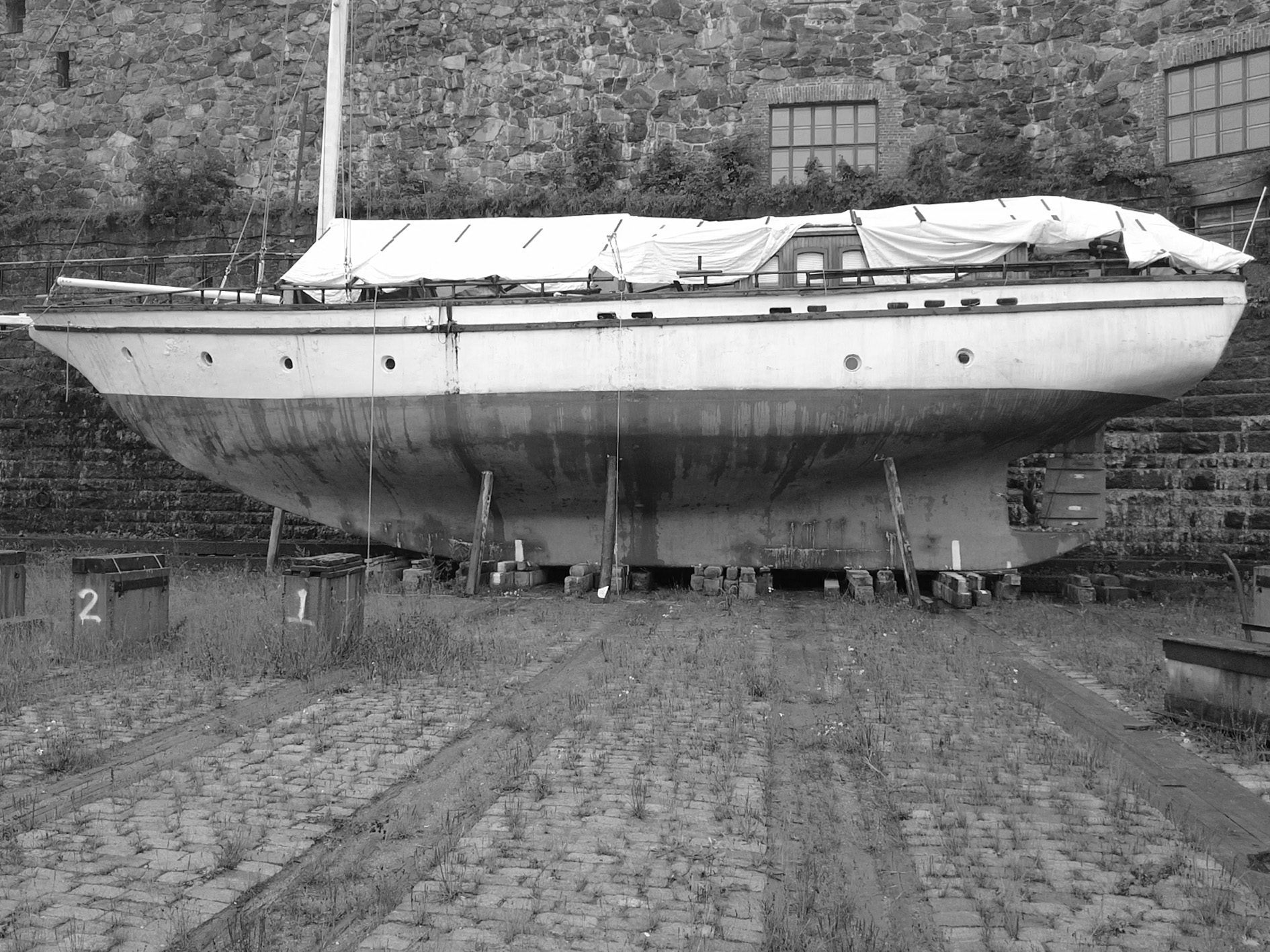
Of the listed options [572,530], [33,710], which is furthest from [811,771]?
[572,530]

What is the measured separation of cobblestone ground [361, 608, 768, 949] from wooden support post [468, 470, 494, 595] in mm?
5873

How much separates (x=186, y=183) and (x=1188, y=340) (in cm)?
1624

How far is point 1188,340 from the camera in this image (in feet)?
Result: 38.1

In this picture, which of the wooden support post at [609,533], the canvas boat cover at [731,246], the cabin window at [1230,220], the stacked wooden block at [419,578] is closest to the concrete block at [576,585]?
the wooden support post at [609,533]

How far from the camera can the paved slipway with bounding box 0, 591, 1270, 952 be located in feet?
11.3

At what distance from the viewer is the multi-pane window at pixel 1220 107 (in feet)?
49.4

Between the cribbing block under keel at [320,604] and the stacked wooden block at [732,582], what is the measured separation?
17.6ft

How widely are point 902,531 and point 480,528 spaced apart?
17.0ft

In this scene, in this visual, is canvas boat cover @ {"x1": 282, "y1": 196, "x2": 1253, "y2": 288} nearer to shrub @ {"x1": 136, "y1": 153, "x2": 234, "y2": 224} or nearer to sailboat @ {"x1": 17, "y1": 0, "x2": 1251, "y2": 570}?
sailboat @ {"x1": 17, "y1": 0, "x2": 1251, "y2": 570}

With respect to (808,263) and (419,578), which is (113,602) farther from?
(808,263)

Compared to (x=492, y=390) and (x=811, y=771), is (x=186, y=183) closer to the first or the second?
(x=492, y=390)

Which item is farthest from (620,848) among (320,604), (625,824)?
(320,604)

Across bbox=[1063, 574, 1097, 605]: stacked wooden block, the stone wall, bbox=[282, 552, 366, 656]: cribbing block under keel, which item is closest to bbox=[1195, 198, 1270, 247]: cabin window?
the stone wall

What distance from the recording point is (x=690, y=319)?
39.5 ft
